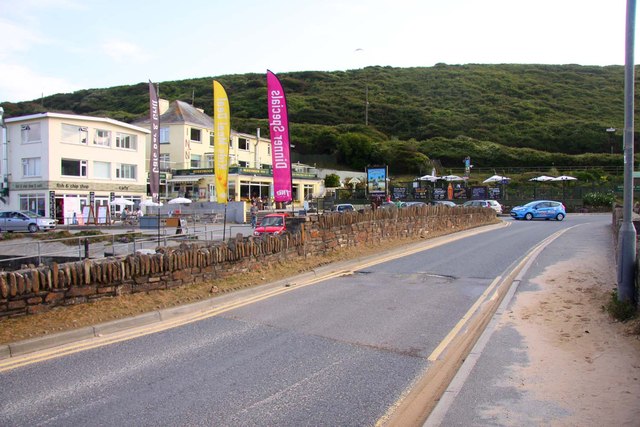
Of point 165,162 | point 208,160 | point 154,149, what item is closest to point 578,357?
point 154,149

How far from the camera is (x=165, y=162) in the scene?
56719 millimetres

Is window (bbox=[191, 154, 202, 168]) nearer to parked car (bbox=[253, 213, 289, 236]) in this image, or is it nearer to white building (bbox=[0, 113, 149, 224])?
white building (bbox=[0, 113, 149, 224])

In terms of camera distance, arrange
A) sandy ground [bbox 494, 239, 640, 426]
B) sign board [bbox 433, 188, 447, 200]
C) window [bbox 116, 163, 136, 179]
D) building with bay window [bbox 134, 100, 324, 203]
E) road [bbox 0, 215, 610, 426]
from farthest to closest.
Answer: building with bay window [bbox 134, 100, 324, 203], sign board [bbox 433, 188, 447, 200], window [bbox 116, 163, 136, 179], sandy ground [bbox 494, 239, 640, 426], road [bbox 0, 215, 610, 426]

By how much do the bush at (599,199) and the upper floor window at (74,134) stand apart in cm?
4469

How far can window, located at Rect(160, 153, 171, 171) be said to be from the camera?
55944mm

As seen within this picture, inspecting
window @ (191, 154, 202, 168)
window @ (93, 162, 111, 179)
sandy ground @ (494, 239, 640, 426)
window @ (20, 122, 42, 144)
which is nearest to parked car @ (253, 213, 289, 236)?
sandy ground @ (494, 239, 640, 426)

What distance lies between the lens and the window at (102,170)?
46.7 meters

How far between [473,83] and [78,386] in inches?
4937

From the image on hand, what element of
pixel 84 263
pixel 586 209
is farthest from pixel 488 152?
pixel 84 263

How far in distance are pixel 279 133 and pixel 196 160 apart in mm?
41643

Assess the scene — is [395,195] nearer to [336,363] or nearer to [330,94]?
[336,363]

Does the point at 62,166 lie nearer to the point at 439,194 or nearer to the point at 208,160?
the point at 208,160

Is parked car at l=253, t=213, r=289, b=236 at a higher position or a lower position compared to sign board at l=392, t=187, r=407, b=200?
lower

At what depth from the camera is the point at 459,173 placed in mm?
71375
